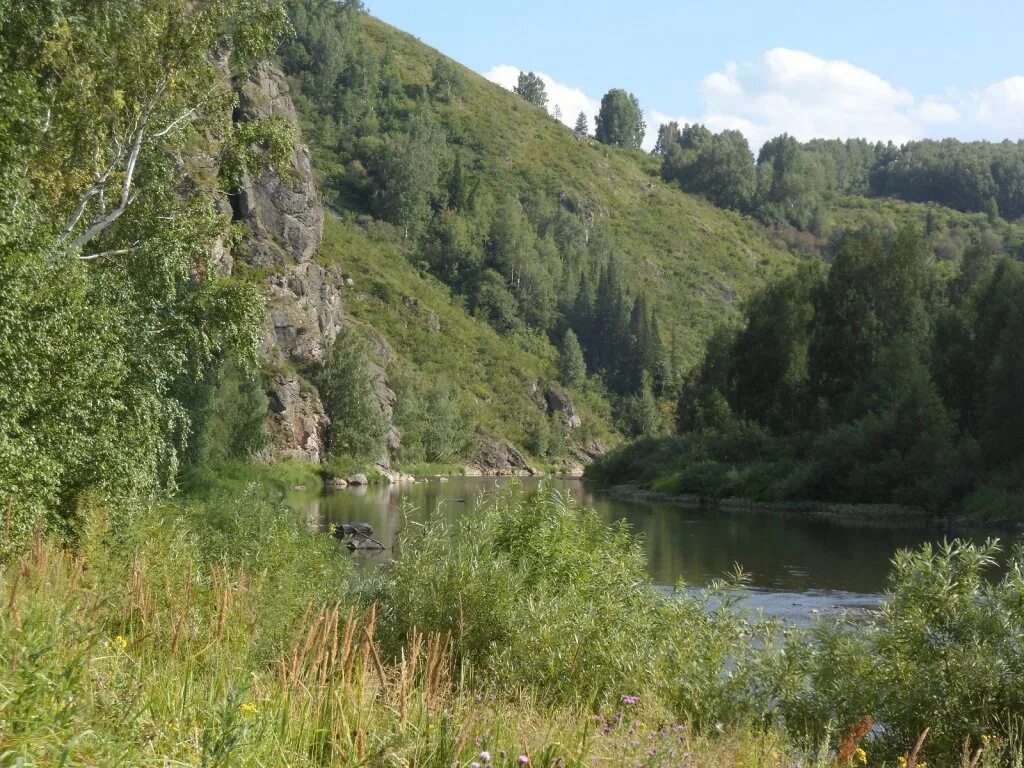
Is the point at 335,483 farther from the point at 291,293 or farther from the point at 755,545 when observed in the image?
the point at 755,545

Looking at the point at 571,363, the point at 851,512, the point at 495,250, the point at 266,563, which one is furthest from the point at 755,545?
the point at 495,250

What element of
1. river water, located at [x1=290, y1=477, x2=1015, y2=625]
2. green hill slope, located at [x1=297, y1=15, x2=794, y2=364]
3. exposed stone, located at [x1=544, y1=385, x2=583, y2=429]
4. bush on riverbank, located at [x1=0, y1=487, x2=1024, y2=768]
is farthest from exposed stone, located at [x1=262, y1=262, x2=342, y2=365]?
bush on riverbank, located at [x1=0, y1=487, x2=1024, y2=768]

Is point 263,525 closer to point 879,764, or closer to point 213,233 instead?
point 213,233

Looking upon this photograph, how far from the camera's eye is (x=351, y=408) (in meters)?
82.0

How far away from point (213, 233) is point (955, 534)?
33374 mm

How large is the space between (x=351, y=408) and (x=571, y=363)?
62130mm

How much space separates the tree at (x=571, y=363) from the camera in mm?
139625

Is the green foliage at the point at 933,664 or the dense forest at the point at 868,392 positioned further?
the dense forest at the point at 868,392

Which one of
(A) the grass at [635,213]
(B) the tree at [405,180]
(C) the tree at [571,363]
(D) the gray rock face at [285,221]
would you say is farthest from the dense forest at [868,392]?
(A) the grass at [635,213]

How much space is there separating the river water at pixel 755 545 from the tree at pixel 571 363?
78.0m

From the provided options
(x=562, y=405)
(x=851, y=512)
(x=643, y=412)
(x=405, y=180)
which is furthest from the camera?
(x=405, y=180)

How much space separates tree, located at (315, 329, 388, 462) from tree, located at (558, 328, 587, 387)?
185 ft

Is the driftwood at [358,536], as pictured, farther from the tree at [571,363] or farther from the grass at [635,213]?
the grass at [635,213]

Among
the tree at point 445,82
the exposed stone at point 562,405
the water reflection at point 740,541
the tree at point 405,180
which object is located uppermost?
the tree at point 445,82
